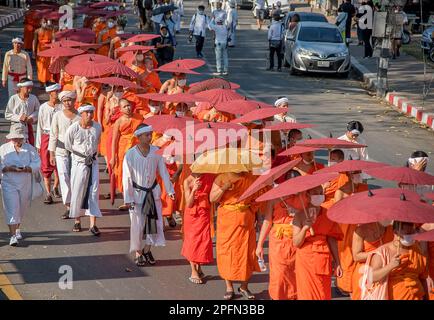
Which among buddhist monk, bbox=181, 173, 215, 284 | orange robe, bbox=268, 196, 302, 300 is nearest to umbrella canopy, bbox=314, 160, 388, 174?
orange robe, bbox=268, 196, 302, 300

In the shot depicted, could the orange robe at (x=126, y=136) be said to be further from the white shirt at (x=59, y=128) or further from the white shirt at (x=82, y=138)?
the white shirt at (x=82, y=138)

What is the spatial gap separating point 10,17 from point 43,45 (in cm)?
1946

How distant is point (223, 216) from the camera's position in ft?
36.2

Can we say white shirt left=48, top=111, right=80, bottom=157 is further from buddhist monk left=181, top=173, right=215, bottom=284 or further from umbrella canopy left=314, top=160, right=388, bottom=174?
umbrella canopy left=314, top=160, right=388, bottom=174

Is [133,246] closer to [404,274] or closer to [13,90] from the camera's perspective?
[404,274]

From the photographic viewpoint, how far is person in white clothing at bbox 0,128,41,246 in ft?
42.5

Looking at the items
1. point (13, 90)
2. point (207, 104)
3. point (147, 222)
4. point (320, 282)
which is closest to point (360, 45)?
point (13, 90)

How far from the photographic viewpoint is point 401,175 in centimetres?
927

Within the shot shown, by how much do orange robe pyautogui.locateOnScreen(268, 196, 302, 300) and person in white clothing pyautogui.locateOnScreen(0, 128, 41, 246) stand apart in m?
4.16

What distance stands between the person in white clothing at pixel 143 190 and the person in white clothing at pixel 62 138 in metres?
2.33

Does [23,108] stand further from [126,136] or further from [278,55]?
[278,55]

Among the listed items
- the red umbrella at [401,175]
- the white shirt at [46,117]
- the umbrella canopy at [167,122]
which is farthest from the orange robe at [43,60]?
the red umbrella at [401,175]

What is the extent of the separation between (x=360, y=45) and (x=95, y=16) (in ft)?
38.2

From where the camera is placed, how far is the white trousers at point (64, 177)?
14.2 m
